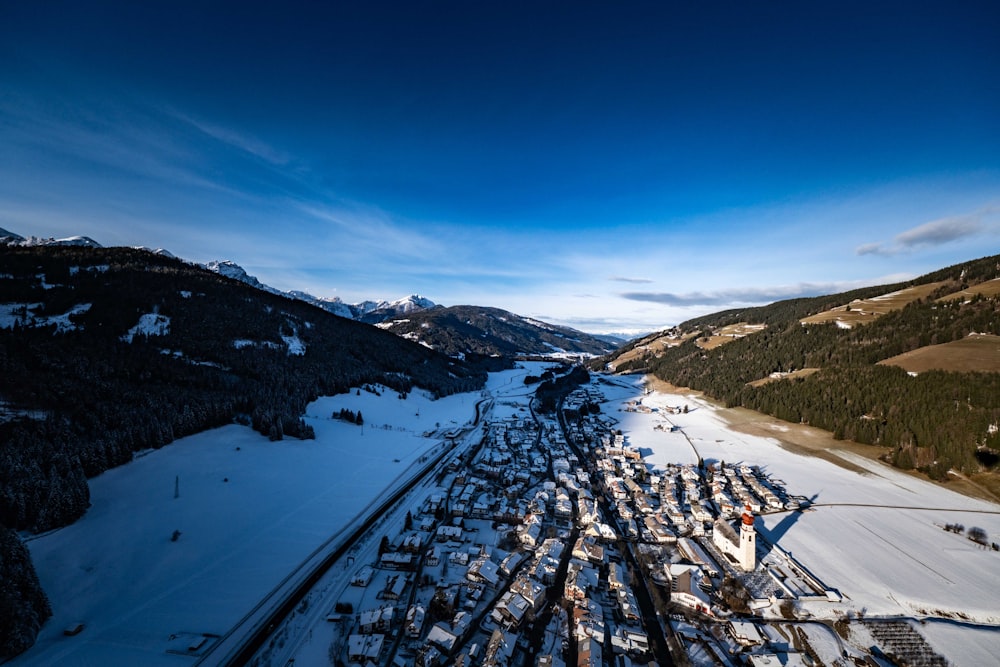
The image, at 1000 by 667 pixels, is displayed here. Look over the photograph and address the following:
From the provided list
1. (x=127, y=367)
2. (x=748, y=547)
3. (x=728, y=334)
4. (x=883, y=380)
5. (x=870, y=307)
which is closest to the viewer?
(x=748, y=547)

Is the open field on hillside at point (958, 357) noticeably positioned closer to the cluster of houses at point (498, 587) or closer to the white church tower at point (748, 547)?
the white church tower at point (748, 547)

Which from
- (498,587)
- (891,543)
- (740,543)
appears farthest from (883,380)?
(498,587)

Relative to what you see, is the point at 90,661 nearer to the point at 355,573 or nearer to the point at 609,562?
the point at 355,573

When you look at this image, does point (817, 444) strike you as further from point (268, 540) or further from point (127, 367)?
point (127, 367)

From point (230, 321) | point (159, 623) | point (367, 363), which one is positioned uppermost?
point (230, 321)

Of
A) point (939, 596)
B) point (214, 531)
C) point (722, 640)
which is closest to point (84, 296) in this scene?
point (214, 531)

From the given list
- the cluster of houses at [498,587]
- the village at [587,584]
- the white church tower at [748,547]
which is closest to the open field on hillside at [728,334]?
the village at [587,584]

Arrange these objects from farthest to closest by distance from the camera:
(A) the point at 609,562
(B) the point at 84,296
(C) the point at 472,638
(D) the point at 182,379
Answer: (B) the point at 84,296 < (D) the point at 182,379 < (A) the point at 609,562 < (C) the point at 472,638
